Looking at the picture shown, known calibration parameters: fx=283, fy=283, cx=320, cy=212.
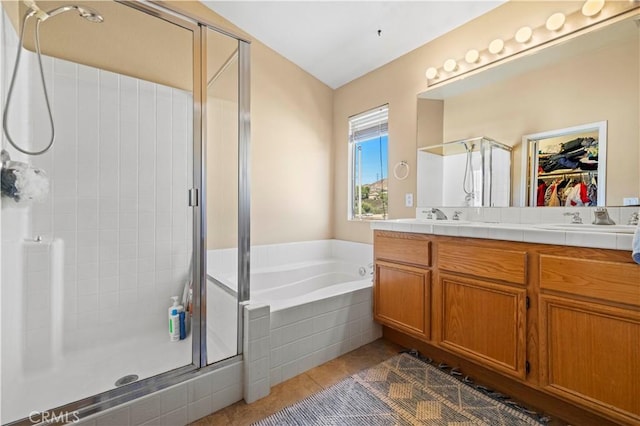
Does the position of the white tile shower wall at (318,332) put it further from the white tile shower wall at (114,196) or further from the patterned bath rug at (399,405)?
the white tile shower wall at (114,196)

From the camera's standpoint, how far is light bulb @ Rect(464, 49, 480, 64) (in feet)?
6.84

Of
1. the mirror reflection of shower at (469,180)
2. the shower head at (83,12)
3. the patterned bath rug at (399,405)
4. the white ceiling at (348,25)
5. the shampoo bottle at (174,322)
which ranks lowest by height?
the patterned bath rug at (399,405)

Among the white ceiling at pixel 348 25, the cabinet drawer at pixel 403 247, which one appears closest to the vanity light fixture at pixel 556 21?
the white ceiling at pixel 348 25

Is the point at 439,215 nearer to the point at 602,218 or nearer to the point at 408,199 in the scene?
the point at 408,199

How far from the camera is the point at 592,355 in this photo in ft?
3.91

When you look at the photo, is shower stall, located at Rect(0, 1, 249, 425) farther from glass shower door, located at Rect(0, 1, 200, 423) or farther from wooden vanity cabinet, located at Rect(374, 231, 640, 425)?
wooden vanity cabinet, located at Rect(374, 231, 640, 425)

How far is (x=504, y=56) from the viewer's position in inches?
77.2

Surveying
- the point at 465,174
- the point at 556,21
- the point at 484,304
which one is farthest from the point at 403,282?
the point at 556,21

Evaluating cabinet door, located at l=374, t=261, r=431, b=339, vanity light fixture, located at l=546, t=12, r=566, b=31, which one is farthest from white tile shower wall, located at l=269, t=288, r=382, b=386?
vanity light fixture, located at l=546, t=12, r=566, b=31

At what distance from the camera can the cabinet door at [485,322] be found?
4.60ft

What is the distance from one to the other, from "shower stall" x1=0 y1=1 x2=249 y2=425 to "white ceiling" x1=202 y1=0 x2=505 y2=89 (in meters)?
Answer: 0.86

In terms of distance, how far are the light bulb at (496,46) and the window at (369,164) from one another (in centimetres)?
94

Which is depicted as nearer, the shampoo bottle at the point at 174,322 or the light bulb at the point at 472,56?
the shampoo bottle at the point at 174,322

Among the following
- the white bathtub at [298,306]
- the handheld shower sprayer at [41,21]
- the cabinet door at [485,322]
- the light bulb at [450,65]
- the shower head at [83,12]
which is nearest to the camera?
the cabinet door at [485,322]
